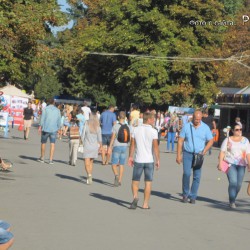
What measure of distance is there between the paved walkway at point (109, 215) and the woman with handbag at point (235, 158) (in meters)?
0.41

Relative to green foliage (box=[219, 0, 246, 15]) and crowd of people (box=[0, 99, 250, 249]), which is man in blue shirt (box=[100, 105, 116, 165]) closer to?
crowd of people (box=[0, 99, 250, 249])

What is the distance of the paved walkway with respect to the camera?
951 centimetres

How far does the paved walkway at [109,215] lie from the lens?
9.51m

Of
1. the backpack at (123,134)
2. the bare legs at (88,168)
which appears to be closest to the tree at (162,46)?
the backpack at (123,134)

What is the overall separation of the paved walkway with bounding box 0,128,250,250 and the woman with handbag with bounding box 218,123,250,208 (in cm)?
41

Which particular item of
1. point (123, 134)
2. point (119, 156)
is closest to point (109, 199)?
point (123, 134)

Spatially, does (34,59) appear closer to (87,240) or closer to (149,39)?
(87,240)

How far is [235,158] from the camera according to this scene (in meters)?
13.8

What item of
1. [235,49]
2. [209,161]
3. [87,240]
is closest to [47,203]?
[87,240]

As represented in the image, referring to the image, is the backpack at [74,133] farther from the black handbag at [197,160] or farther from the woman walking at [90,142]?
the black handbag at [197,160]

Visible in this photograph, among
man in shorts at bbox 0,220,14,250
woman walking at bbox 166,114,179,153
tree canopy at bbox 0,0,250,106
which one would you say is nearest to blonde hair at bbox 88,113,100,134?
man in shorts at bbox 0,220,14,250

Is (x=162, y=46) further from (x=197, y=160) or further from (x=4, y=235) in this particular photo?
(x=4, y=235)

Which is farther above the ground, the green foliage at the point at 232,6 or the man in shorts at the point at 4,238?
the green foliage at the point at 232,6

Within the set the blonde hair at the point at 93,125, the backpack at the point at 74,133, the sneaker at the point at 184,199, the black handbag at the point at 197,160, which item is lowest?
the sneaker at the point at 184,199
